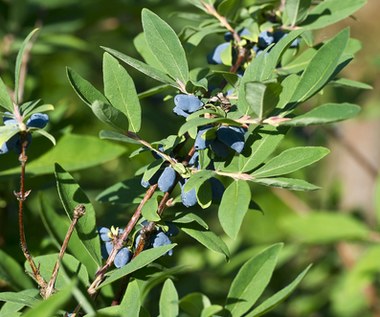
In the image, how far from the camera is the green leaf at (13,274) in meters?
0.94

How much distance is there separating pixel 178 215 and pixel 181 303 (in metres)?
0.10

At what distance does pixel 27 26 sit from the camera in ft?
5.57

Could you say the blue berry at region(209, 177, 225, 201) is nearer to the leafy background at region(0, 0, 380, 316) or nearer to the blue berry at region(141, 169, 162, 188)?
the blue berry at region(141, 169, 162, 188)

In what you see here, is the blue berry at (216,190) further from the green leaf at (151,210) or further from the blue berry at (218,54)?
the blue berry at (218,54)

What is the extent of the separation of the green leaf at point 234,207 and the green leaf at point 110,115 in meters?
0.13

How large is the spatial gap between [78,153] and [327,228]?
93cm

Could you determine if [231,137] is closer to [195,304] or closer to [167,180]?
[167,180]

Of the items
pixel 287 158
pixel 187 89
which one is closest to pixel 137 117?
pixel 187 89

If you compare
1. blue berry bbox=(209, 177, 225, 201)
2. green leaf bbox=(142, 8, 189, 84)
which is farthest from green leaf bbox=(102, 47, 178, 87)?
blue berry bbox=(209, 177, 225, 201)

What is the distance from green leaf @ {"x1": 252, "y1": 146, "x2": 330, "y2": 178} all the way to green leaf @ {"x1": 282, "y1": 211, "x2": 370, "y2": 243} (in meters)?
1.13

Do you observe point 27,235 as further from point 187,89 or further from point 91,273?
point 187,89

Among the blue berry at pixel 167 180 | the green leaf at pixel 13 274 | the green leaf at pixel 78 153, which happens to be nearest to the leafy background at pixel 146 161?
the green leaf at pixel 78 153

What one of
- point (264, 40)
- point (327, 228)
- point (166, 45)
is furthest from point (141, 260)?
point (327, 228)

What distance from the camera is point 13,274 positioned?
0.96 metres
